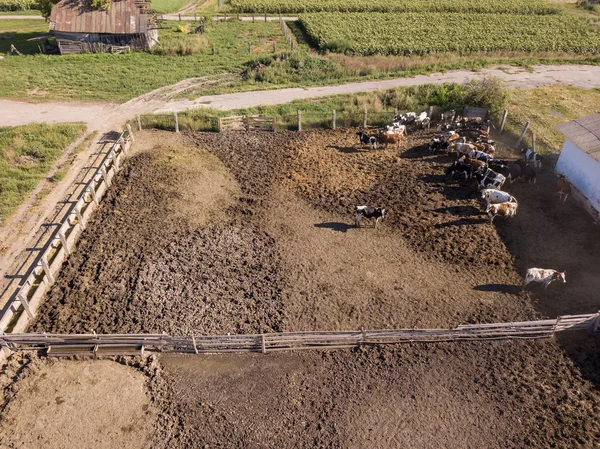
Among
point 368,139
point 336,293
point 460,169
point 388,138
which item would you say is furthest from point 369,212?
point 388,138

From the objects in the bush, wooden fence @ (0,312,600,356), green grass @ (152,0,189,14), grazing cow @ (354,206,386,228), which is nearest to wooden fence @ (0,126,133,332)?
wooden fence @ (0,312,600,356)

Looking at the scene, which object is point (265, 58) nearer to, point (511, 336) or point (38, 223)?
point (38, 223)

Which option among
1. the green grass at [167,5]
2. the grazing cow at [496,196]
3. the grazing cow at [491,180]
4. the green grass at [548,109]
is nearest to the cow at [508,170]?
the grazing cow at [491,180]

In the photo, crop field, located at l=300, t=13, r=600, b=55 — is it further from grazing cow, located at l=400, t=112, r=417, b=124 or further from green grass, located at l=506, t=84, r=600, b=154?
grazing cow, located at l=400, t=112, r=417, b=124

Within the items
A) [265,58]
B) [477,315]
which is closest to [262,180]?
[477,315]

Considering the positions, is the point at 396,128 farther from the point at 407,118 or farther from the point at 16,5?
the point at 16,5
